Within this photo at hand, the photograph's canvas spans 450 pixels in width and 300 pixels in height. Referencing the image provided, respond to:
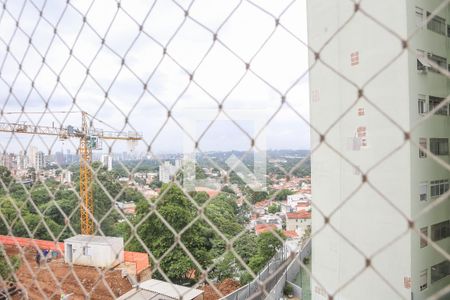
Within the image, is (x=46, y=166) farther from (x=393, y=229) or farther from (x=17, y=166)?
(x=393, y=229)

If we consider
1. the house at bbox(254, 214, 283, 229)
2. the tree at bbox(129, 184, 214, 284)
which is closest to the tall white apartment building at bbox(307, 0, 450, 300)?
the house at bbox(254, 214, 283, 229)

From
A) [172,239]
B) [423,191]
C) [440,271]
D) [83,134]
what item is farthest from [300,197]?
[172,239]

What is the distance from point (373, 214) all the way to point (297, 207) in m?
0.60

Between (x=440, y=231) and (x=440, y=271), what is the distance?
400 mm

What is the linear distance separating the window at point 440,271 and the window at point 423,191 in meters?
0.74

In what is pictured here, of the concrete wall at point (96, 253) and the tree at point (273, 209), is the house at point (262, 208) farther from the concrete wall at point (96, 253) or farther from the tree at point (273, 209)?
the concrete wall at point (96, 253)

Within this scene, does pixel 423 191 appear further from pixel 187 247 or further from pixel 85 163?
pixel 187 247

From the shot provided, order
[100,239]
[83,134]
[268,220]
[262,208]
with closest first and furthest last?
[262,208], [100,239], [83,134], [268,220]

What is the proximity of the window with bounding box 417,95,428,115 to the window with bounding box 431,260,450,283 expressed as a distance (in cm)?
142

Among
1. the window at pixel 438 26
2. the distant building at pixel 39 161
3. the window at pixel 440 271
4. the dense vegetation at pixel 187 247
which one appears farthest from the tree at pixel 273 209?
the dense vegetation at pixel 187 247

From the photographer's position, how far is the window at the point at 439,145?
296 cm

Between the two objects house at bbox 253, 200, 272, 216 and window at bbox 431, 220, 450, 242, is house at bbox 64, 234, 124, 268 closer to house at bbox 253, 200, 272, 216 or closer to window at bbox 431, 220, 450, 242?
house at bbox 253, 200, 272, 216

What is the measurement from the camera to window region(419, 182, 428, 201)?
272cm

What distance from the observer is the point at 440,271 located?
3.18 m
